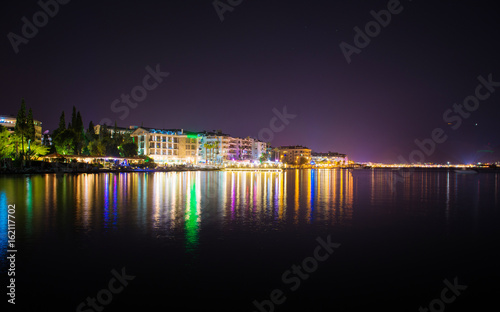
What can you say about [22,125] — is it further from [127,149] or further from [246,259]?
[246,259]

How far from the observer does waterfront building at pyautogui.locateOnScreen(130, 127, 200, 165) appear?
4306 inches

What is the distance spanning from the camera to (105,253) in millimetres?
9758

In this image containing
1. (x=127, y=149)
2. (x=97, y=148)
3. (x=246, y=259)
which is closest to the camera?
(x=246, y=259)

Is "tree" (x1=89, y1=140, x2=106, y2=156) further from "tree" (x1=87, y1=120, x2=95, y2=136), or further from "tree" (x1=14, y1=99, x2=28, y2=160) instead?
"tree" (x1=14, y1=99, x2=28, y2=160)

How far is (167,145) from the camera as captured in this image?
113562 mm

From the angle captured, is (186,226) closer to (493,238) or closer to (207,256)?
(207,256)

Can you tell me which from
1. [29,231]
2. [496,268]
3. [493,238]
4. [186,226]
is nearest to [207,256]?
[186,226]

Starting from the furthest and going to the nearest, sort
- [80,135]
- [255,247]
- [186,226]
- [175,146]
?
[175,146]
[80,135]
[186,226]
[255,247]

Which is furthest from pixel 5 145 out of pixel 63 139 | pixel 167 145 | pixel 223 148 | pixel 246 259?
pixel 223 148

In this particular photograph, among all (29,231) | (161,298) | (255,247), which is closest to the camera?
A: (161,298)

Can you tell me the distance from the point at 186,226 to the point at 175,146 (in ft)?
347

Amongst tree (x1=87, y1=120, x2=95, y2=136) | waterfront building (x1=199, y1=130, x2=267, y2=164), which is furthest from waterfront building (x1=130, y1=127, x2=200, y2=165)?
tree (x1=87, y1=120, x2=95, y2=136)

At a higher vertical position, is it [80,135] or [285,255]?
[80,135]

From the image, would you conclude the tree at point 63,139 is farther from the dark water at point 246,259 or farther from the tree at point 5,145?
the dark water at point 246,259
